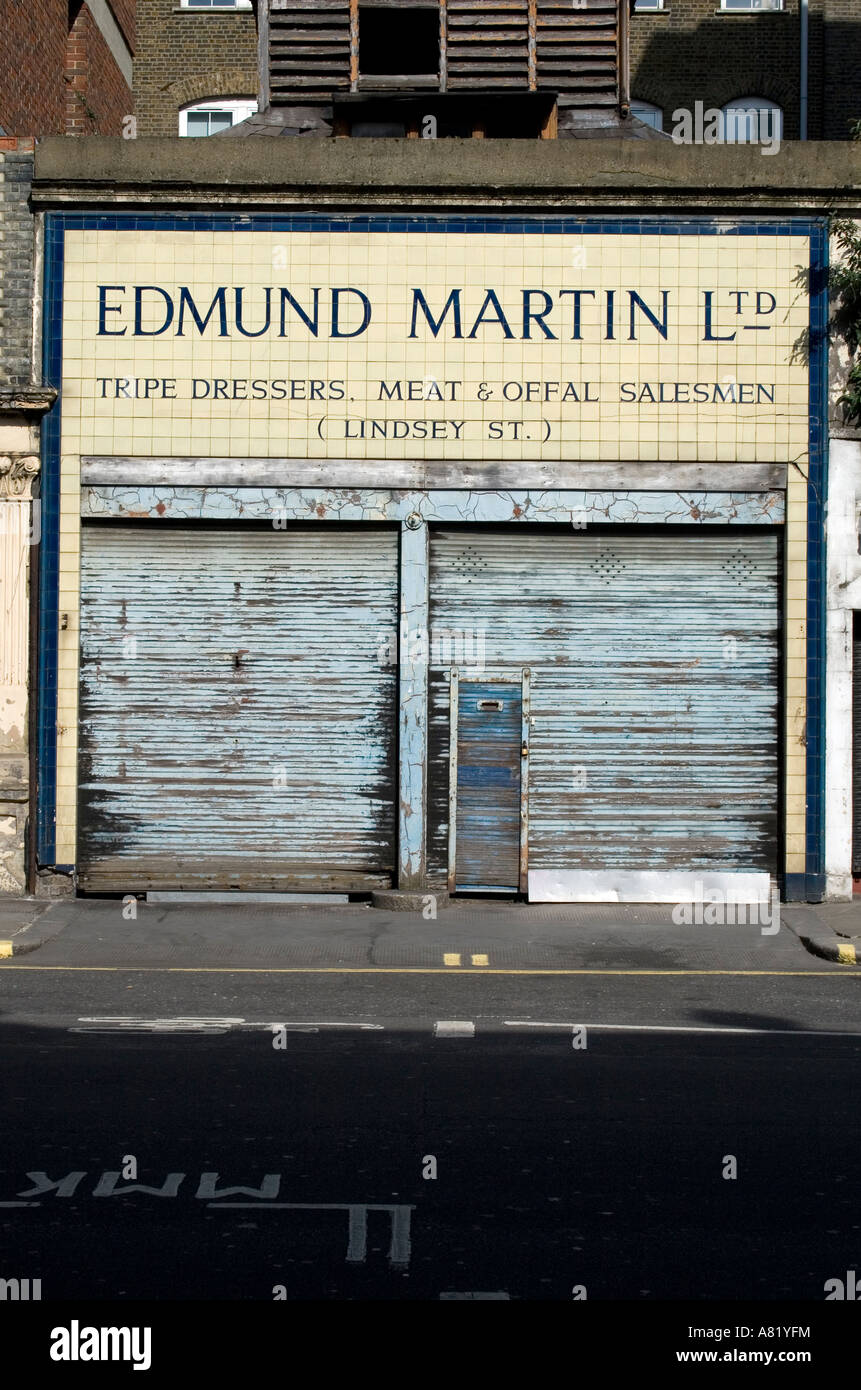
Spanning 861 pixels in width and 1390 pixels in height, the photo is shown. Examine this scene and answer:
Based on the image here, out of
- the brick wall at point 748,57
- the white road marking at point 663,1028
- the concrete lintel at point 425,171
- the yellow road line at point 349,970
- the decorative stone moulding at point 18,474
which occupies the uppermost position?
the brick wall at point 748,57

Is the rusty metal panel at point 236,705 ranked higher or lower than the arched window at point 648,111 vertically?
lower

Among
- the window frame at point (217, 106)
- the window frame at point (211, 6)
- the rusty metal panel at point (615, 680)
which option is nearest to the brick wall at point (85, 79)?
the window frame at point (217, 106)

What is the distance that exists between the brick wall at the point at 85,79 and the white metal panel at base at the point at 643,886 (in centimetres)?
1608

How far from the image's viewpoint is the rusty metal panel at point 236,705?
15141mm

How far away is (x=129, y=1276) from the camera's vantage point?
214 inches

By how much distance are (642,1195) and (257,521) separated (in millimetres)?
9825

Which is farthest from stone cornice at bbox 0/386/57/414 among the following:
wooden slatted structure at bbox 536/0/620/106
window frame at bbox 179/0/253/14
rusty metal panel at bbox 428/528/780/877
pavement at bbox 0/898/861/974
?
window frame at bbox 179/0/253/14

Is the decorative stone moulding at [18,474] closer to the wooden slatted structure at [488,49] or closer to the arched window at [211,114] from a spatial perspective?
the wooden slatted structure at [488,49]

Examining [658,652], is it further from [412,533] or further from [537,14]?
[537,14]

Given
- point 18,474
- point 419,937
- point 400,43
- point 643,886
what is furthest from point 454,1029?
point 400,43

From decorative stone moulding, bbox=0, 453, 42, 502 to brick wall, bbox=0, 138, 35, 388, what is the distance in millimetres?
715

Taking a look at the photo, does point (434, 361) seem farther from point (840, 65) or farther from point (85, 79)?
point (840, 65)

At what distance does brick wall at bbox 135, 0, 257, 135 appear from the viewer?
97.1 ft

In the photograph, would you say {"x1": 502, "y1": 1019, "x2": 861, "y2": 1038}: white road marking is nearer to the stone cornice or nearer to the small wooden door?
the small wooden door
